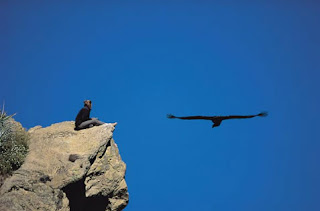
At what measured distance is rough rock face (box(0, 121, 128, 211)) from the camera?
18.1 meters

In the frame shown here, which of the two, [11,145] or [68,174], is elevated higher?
[11,145]

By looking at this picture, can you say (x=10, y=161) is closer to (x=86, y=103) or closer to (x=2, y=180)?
(x=2, y=180)

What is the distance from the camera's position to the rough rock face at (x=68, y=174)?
18.1m

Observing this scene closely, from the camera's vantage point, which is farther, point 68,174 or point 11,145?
point 11,145

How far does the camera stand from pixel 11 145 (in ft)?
65.0

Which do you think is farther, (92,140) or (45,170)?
(92,140)

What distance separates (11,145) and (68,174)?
3283 millimetres

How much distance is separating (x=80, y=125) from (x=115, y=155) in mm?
2714

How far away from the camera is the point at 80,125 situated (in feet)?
75.9

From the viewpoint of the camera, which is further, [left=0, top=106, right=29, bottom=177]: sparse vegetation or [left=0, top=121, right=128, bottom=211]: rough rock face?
[left=0, top=106, right=29, bottom=177]: sparse vegetation

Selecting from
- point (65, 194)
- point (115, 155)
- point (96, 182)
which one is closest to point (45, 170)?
point (65, 194)

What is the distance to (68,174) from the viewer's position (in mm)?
19484

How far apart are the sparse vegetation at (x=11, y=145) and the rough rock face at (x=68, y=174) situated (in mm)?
372

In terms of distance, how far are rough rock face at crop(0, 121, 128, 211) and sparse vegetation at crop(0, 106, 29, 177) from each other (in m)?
0.37
